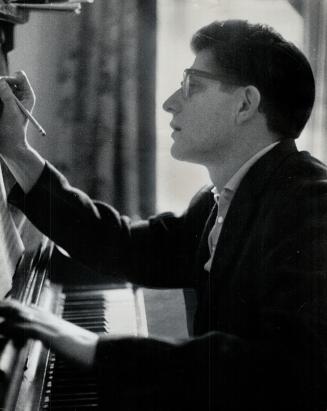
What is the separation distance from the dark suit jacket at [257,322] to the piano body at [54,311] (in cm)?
11

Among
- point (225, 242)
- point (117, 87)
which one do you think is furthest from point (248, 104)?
point (117, 87)

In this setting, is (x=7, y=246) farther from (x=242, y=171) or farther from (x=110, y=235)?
(x=242, y=171)

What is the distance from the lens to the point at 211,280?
1315 millimetres

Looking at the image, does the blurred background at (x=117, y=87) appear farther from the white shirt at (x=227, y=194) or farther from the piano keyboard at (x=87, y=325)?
the white shirt at (x=227, y=194)

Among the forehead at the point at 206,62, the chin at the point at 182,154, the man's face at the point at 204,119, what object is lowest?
the chin at the point at 182,154

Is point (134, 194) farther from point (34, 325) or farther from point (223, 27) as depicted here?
point (34, 325)

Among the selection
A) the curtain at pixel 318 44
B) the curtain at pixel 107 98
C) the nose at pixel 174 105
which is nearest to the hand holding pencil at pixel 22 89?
the nose at pixel 174 105

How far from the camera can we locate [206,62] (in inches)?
57.4

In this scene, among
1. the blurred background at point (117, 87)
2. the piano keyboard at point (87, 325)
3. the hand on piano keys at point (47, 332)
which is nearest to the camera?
the hand on piano keys at point (47, 332)

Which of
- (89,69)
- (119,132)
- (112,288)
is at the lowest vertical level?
(112,288)

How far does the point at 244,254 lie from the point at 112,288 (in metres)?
0.67

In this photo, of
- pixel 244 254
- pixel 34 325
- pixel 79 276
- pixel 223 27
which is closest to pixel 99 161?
pixel 79 276

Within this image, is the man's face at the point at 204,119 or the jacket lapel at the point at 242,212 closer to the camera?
the jacket lapel at the point at 242,212

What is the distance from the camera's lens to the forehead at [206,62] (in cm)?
144
